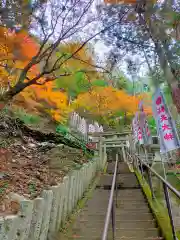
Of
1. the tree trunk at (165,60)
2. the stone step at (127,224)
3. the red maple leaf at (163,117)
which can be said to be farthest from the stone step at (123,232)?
the tree trunk at (165,60)

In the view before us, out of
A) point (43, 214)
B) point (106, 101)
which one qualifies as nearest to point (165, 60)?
point (43, 214)

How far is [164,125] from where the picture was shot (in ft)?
22.5

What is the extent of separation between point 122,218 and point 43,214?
2.43 meters

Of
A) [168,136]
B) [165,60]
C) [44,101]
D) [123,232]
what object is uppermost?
[165,60]

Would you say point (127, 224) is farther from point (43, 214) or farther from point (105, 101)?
point (105, 101)

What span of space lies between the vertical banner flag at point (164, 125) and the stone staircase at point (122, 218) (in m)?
1.70

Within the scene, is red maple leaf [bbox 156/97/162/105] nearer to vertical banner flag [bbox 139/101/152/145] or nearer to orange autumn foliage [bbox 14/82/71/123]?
vertical banner flag [bbox 139/101/152/145]

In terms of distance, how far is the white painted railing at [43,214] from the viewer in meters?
2.69

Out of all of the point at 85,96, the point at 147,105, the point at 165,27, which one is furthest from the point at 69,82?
the point at 165,27

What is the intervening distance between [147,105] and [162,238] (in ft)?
59.3

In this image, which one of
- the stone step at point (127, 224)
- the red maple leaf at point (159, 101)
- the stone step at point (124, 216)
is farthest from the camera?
the red maple leaf at point (159, 101)

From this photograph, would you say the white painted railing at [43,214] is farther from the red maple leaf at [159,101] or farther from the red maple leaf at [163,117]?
the red maple leaf at [159,101]

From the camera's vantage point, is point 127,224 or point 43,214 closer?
point 43,214

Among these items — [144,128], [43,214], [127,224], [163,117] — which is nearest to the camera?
[43,214]
